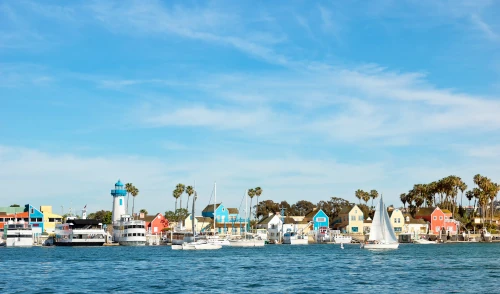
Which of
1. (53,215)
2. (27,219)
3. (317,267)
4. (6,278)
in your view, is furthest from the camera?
(53,215)

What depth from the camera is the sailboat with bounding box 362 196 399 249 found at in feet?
357

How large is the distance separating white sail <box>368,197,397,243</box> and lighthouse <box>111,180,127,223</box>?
67825 millimetres

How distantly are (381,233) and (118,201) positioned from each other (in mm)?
70423

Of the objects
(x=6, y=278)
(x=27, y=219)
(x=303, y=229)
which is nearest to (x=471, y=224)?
(x=303, y=229)

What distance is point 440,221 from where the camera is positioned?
178 m

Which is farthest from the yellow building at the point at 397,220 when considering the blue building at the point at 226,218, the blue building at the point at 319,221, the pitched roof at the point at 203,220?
the pitched roof at the point at 203,220

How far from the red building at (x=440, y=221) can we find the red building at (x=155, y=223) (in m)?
71.8

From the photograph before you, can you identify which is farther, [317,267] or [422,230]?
[422,230]

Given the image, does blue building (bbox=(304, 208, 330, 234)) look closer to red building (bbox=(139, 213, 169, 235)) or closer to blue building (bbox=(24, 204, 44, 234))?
red building (bbox=(139, 213, 169, 235))

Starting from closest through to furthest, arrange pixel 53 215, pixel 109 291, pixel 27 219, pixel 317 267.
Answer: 1. pixel 109 291
2. pixel 317 267
3. pixel 27 219
4. pixel 53 215

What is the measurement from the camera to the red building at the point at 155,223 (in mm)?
166275

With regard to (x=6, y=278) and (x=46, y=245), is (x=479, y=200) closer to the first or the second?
(x=46, y=245)

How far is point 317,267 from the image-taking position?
7244 centimetres

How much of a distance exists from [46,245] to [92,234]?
12903 mm
